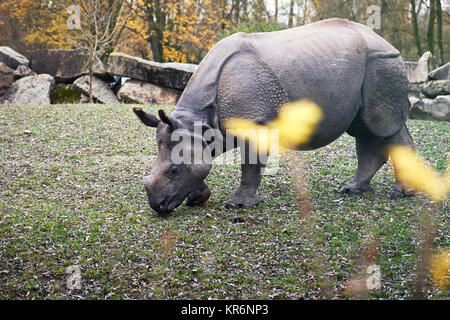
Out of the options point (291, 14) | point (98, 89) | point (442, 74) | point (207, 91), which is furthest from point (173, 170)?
point (291, 14)

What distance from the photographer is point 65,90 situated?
613 inches

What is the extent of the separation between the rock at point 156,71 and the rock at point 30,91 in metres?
2.19

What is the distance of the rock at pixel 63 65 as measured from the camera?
1579 centimetres

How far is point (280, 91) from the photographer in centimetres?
595

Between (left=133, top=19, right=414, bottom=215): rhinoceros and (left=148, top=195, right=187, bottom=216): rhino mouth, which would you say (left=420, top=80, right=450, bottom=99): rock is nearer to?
(left=133, top=19, right=414, bottom=215): rhinoceros

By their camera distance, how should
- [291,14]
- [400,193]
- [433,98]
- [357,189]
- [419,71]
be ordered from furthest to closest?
[291,14]
[419,71]
[433,98]
[357,189]
[400,193]

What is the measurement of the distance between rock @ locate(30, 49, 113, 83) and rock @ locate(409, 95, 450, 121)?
9.50 meters

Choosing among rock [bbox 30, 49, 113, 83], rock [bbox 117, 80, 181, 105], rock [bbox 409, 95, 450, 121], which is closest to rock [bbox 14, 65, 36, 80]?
rock [bbox 30, 49, 113, 83]

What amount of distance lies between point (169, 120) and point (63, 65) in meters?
11.7

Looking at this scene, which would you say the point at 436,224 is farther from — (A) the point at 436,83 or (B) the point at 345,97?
(A) the point at 436,83

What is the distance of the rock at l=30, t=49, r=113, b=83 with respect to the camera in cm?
1579

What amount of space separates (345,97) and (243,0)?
20.9m

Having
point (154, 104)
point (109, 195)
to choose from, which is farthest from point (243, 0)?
point (109, 195)

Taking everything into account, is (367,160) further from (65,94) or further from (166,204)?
(65,94)
